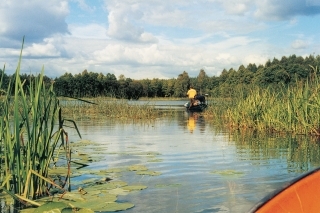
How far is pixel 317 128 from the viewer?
8.17 metres

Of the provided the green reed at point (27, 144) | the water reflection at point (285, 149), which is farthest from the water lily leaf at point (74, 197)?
the water reflection at point (285, 149)

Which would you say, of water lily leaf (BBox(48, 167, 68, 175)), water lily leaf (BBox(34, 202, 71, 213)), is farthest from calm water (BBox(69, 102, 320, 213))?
water lily leaf (BBox(34, 202, 71, 213))

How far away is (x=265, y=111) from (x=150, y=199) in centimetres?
718

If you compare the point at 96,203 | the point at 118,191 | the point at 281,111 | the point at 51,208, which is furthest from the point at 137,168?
the point at 281,111

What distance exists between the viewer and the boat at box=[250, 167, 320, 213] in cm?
133

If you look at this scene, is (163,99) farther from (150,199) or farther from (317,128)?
(150,199)

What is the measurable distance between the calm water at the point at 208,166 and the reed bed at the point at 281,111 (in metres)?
0.52

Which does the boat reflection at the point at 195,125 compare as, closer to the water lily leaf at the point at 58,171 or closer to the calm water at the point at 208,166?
the calm water at the point at 208,166

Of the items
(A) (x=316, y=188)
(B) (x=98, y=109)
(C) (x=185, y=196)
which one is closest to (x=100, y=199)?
(C) (x=185, y=196)

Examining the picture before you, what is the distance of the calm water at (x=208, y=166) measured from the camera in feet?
11.7

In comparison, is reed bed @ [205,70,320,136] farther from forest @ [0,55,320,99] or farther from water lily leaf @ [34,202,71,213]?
forest @ [0,55,320,99]

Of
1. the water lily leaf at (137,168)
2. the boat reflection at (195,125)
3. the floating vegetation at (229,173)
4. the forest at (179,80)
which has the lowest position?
the water lily leaf at (137,168)

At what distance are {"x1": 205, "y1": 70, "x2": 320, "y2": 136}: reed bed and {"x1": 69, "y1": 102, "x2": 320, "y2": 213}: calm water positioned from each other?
0.52 meters

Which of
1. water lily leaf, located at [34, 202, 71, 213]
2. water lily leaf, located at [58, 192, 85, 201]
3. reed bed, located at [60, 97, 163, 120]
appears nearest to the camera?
water lily leaf, located at [34, 202, 71, 213]
